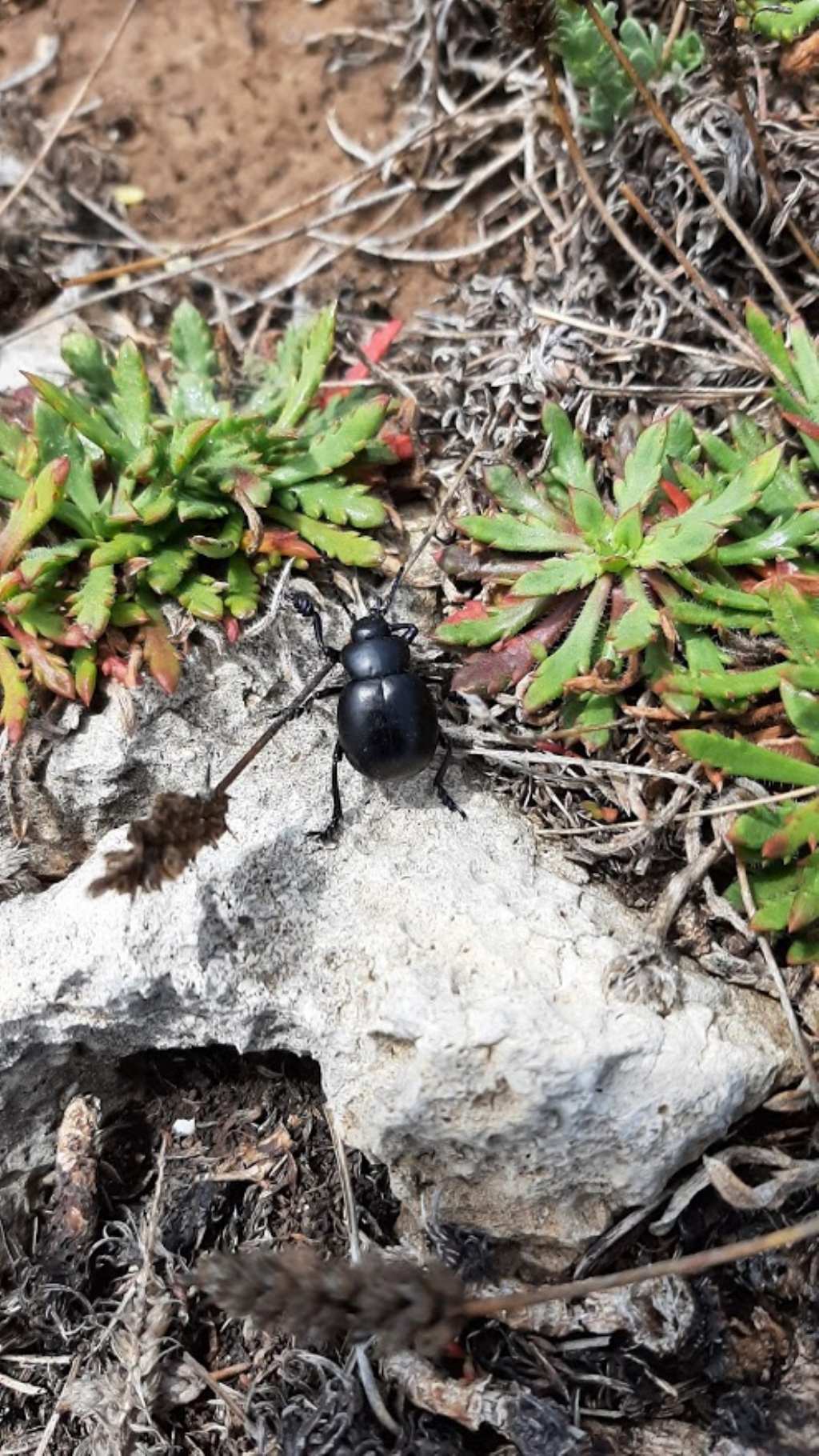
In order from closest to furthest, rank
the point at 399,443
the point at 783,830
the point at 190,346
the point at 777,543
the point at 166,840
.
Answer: the point at 166,840 < the point at 783,830 < the point at 777,543 < the point at 399,443 < the point at 190,346

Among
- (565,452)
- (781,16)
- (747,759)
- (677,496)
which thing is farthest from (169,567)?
(781,16)

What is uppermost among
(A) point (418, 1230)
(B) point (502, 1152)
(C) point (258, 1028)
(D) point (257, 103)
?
(D) point (257, 103)

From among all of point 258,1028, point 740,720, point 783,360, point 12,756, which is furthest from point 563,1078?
point 783,360

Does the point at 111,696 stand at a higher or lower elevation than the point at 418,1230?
higher

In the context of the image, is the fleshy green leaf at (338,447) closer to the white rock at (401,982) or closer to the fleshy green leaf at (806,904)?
the white rock at (401,982)

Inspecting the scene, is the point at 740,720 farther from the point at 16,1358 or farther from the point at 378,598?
the point at 16,1358

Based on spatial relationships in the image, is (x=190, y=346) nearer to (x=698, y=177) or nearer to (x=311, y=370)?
(x=311, y=370)

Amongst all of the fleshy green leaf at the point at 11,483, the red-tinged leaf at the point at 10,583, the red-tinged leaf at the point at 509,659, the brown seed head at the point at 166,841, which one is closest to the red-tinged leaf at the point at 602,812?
the red-tinged leaf at the point at 509,659
